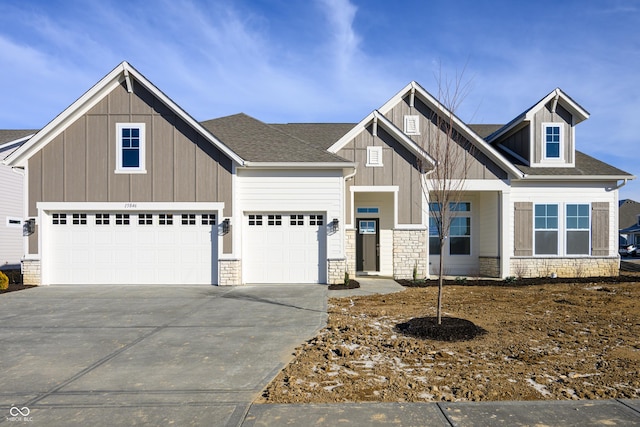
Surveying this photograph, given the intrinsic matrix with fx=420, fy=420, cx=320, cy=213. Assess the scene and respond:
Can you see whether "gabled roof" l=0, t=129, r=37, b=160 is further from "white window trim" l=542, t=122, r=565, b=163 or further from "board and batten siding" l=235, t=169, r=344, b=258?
"white window trim" l=542, t=122, r=565, b=163

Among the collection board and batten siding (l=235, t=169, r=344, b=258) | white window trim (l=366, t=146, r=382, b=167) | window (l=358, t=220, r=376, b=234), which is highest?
white window trim (l=366, t=146, r=382, b=167)

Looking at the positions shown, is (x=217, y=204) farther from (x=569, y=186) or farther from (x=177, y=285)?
(x=569, y=186)

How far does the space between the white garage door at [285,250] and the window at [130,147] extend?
400 centimetres

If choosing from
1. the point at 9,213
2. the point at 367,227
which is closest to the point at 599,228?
the point at 367,227

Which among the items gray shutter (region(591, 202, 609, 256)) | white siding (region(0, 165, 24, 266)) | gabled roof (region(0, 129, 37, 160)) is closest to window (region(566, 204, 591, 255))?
gray shutter (region(591, 202, 609, 256))

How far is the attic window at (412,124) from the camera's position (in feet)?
52.6

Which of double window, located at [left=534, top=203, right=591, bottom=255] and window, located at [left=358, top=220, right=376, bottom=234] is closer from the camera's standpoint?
double window, located at [left=534, top=203, right=591, bottom=255]

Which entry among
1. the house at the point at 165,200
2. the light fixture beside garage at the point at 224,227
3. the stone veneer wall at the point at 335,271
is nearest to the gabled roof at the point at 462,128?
the house at the point at 165,200

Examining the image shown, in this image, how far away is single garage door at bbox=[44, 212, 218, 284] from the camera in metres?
13.5

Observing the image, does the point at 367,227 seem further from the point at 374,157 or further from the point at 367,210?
the point at 374,157

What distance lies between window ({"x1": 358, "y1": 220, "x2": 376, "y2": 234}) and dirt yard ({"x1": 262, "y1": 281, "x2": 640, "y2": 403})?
22.0ft

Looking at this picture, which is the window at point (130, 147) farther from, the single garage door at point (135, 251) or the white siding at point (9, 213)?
the white siding at point (9, 213)

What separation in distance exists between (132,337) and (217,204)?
663 centimetres

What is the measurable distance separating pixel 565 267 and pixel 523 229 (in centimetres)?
212
